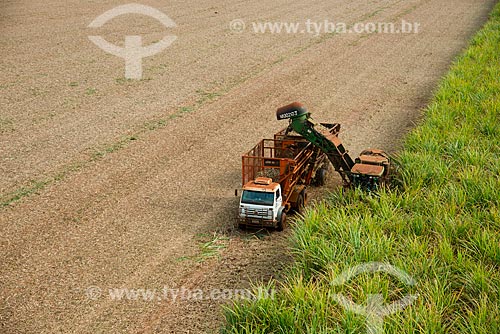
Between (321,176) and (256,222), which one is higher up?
(321,176)

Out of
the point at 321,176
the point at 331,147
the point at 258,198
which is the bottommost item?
the point at 321,176

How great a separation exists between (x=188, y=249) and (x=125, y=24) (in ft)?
70.8

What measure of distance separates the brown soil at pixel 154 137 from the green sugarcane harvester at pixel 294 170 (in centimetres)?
57

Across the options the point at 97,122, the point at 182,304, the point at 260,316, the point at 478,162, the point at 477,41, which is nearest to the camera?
the point at 260,316

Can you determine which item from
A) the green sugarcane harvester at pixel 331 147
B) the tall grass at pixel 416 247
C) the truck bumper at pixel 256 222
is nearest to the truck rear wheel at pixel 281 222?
the truck bumper at pixel 256 222

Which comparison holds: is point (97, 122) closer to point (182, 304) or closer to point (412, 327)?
point (182, 304)

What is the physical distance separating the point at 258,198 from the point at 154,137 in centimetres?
572

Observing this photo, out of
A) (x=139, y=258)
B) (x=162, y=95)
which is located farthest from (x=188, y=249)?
(x=162, y=95)

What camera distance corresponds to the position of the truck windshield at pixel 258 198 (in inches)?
391

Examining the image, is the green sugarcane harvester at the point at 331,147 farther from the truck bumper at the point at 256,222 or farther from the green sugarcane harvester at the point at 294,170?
the truck bumper at the point at 256,222

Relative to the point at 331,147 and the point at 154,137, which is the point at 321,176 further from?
the point at 154,137

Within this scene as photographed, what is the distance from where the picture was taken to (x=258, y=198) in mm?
9977

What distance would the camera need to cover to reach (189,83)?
65.9 ft

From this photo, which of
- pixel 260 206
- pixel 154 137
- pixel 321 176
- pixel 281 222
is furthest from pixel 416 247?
pixel 154 137
